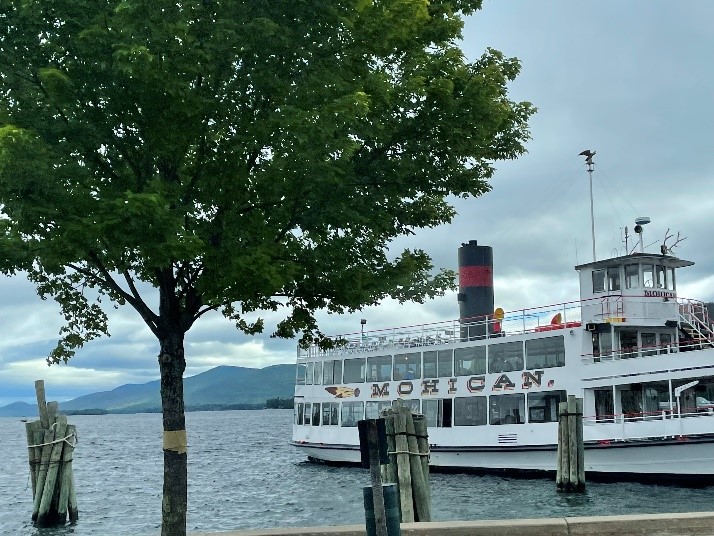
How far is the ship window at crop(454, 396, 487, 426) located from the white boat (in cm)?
5

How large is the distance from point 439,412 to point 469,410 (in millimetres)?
1661

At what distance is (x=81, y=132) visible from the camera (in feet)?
29.9

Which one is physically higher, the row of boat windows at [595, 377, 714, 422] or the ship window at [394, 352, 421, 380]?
the ship window at [394, 352, 421, 380]

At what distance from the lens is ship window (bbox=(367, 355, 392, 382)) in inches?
1523

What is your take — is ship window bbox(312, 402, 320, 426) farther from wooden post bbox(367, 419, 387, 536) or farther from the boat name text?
wooden post bbox(367, 419, 387, 536)

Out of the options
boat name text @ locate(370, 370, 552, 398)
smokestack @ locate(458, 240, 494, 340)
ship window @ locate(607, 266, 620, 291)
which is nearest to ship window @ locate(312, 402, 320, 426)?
boat name text @ locate(370, 370, 552, 398)

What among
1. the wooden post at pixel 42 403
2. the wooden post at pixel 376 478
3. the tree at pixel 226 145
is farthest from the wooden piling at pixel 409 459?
the wooden post at pixel 42 403

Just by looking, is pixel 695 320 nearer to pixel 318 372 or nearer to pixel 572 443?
pixel 572 443

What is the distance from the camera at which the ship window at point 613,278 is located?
31984 mm

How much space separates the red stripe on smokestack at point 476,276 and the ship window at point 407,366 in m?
4.63

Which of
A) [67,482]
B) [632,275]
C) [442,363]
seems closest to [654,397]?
[632,275]

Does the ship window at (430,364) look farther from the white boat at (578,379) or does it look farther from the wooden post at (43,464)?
the wooden post at (43,464)

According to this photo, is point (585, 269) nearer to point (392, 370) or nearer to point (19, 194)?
point (392, 370)

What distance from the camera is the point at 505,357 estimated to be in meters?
33.9
